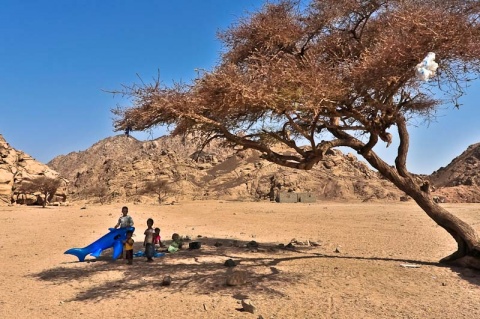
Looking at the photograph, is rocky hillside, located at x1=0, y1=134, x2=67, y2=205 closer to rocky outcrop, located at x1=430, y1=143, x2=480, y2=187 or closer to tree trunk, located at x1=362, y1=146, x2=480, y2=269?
tree trunk, located at x1=362, y1=146, x2=480, y2=269

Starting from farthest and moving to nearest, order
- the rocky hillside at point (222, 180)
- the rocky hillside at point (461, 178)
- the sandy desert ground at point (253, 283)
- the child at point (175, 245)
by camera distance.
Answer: the rocky hillside at point (222, 180) < the rocky hillside at point (461, 178) < the child at point (175, 245) < the sandy desert ground at point (253, 283)

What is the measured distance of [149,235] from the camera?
32.4 feet

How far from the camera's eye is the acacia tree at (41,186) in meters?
36.5

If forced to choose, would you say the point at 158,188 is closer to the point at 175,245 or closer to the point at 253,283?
the point at 175,245

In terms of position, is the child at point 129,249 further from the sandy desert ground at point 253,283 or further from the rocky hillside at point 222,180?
the rocky hillside at point 222,180

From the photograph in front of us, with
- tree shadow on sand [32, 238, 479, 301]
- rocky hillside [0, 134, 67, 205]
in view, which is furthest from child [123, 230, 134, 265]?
rocky hillside [0, 134, 67, 205]

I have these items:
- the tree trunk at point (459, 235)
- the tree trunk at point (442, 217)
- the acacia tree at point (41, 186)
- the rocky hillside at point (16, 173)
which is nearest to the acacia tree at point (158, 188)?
the rocky hillside at point (16, 173)

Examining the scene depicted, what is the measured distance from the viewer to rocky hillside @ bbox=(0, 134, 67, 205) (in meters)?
35.4

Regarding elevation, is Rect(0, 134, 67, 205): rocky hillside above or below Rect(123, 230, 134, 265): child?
above

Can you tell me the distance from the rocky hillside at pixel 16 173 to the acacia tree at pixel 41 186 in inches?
16.9

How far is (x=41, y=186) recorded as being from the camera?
36594mm

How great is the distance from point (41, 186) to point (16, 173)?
309 cm

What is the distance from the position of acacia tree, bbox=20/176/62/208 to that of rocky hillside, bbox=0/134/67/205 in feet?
1.41

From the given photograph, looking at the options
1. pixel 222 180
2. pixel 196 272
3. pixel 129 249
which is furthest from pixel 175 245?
pixel 222 180
